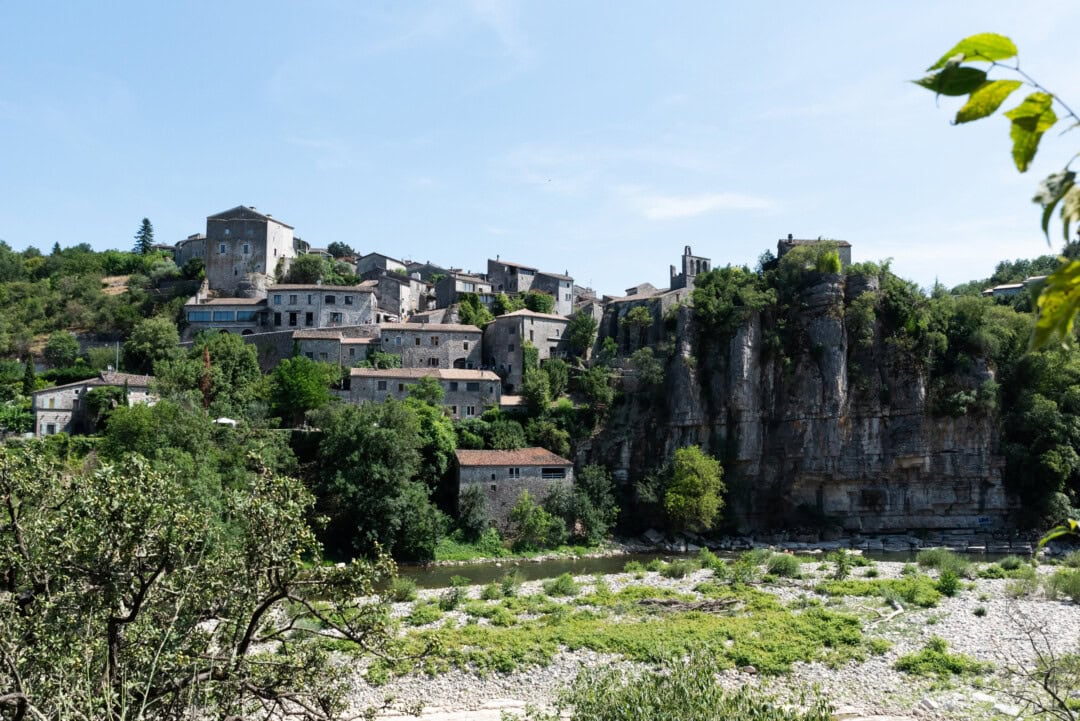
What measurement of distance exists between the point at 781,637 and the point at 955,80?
22.0 metres

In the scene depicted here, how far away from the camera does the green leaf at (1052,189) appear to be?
5.11ft

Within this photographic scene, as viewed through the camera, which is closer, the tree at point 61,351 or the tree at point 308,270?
the tree at point 61,351

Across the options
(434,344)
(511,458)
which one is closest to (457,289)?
(434,344)

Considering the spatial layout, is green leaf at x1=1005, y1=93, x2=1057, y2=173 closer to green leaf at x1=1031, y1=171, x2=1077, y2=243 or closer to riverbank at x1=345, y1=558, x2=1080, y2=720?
green leaf at x1=1031, y1=171, x2=1077, y2=243

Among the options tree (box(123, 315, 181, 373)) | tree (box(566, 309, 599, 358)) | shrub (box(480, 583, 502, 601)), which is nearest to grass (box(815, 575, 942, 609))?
A: shrub (box(480, 583, 502, 601))

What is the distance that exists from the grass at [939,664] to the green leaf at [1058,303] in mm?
20107

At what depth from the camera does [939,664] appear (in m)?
18.8

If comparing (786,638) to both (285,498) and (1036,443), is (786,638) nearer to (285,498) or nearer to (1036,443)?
(285,498)

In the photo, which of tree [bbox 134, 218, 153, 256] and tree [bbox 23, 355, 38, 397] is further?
tree [bbox 134, 218, 153, 256]

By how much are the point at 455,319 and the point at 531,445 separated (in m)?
15.7

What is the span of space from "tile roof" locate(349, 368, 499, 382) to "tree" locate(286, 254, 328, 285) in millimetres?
14682

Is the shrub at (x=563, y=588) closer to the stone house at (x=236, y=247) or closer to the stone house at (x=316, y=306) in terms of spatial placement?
the stone house at (x=316, y=306)

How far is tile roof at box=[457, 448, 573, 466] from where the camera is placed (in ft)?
130

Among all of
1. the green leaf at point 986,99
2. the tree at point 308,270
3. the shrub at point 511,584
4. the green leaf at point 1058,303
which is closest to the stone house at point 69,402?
the tree at point 308,270
